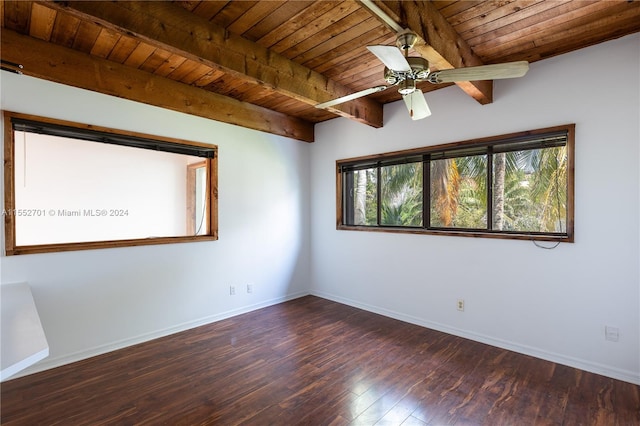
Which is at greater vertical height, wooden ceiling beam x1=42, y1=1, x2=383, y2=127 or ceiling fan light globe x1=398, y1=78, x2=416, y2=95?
wooden ceiling beam x1=42, y1=1, x2=383, y2=127

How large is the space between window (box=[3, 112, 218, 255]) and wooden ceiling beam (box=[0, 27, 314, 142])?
361 mm

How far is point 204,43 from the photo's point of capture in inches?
87.0

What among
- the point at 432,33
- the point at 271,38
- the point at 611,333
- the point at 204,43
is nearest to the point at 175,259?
the point at 204,43

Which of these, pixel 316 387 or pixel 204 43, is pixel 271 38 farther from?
pixel 316 387

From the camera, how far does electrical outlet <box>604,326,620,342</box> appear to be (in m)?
2.44

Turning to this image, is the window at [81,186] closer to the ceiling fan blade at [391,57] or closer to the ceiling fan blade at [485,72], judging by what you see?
the ceiling fan blade at [391,57]

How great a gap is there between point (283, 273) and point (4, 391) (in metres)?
2.85

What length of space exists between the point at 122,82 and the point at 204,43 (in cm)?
122

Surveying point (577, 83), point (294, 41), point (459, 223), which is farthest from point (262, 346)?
point (577, 83)

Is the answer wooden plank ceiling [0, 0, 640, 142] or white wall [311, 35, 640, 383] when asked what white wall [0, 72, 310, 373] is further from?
white wall [311, 35, 640, 383]

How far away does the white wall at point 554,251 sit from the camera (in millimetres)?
2414

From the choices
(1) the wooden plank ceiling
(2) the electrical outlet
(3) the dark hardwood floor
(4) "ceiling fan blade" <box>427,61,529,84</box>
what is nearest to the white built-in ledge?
(3) the dark hardwood floor

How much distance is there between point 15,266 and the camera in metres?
2.44

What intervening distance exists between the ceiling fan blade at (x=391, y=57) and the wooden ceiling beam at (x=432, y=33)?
0.28 meters
